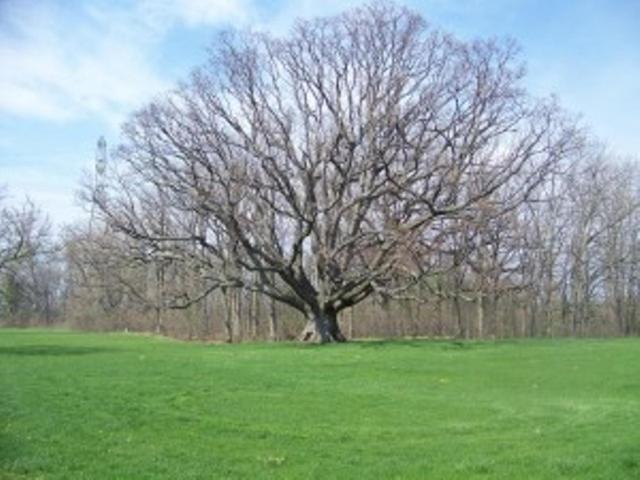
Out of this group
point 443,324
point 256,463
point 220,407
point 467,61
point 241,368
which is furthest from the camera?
point 443,324

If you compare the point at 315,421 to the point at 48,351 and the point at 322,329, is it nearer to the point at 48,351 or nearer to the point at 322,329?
the point at 48,351

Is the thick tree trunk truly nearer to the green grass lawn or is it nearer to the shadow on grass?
the shadow on grass

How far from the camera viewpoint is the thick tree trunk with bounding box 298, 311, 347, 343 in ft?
126

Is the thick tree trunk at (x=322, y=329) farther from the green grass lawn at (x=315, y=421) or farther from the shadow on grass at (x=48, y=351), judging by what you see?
the green grass lawn at (x=315, y=421)

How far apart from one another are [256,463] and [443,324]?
1672 inches

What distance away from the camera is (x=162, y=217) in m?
42.4

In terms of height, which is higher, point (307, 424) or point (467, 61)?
point (467, 61)

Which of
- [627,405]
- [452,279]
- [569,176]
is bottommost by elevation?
[627,405]

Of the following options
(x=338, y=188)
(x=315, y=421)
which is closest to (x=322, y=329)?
(x=338, y=188)

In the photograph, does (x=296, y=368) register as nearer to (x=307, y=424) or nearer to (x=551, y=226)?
(x=307, y=424)

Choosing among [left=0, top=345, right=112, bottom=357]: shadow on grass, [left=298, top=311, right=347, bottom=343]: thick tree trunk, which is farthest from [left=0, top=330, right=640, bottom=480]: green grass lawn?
[left=298, top=311, right=347, bottom=343]: thick tree trunk

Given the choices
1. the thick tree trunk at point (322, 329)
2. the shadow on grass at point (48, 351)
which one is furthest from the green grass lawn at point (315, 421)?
the thick tree trunk at point (322, 329)

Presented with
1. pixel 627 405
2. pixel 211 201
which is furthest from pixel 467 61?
pixel 627 405

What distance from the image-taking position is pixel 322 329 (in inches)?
1512
